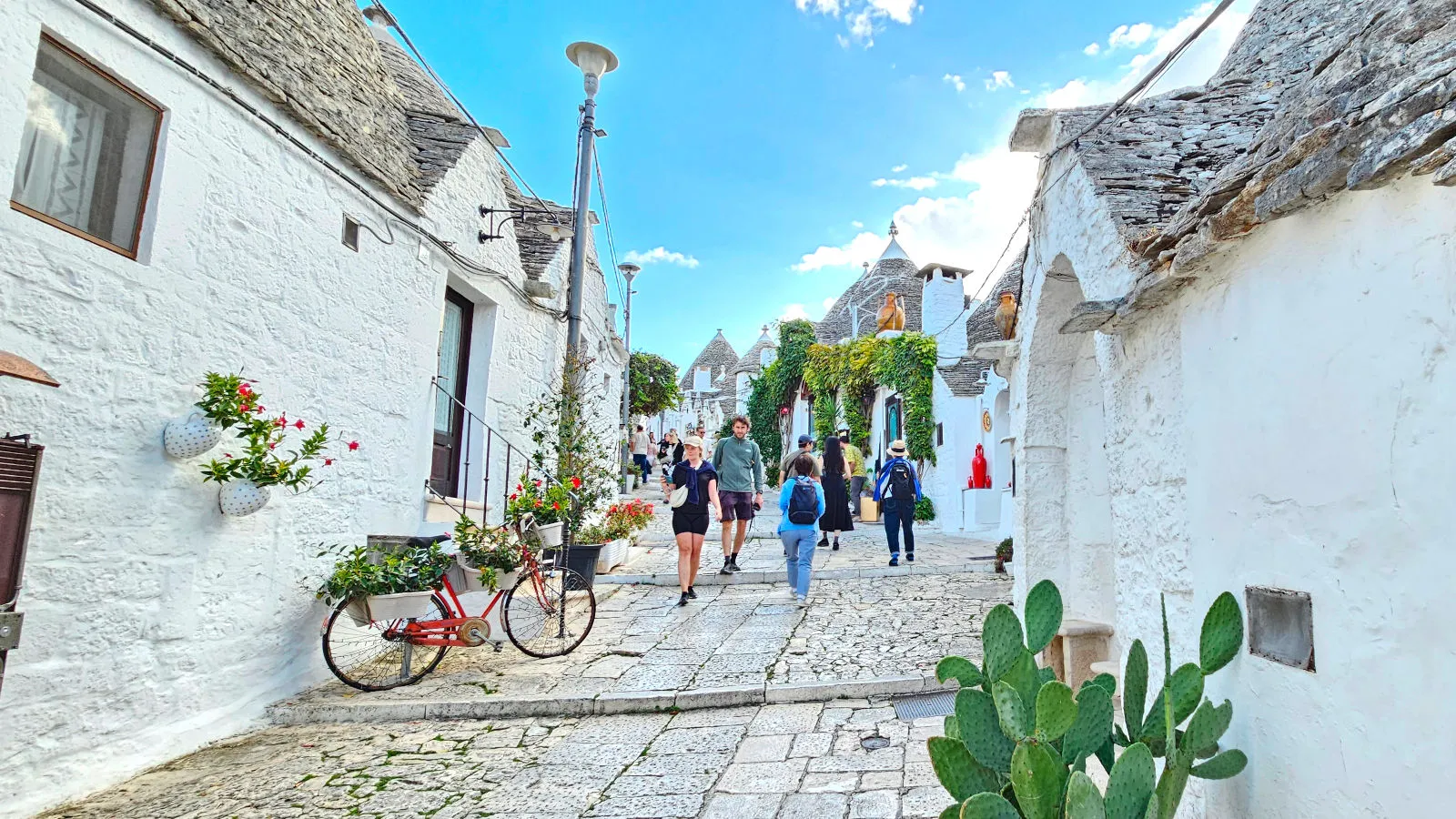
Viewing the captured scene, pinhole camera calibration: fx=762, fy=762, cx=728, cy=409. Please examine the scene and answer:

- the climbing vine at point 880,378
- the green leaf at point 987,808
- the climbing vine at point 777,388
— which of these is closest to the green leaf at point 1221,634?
the green leaf at point 987,808

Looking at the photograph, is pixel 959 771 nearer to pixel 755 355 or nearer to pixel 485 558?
pixel 485 558

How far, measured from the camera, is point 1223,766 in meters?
2.21

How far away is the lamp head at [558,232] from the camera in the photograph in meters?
9.29

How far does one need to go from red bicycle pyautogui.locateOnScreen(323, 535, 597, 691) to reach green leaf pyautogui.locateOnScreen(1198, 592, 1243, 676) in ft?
13.9

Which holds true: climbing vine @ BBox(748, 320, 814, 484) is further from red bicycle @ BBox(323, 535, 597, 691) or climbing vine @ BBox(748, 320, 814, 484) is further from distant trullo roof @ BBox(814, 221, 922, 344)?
red bicycle @ BBox(323, 535, 597, 691)

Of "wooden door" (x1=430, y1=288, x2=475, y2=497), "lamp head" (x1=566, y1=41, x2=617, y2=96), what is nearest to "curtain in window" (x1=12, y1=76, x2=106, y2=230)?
"wooden door" (x1=430, y1=288, x2=475, y2=497)

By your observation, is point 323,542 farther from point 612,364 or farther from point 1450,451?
point 612,364

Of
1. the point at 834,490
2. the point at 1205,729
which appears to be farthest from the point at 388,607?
the point at 834,490

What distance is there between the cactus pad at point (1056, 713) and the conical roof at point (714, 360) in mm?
38924

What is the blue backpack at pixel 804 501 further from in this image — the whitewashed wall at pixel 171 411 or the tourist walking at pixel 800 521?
the whitewashed wall at pixel 171 411

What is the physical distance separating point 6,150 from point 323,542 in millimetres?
2718

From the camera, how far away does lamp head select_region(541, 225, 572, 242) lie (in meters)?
9.29

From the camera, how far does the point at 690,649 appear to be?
562cm

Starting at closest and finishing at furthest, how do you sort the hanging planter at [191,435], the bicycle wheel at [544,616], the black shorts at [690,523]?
1. the hanging planter at [191,435]
2. the bicycle wheel at [544,616]
3. the black shorts at [690,523]
